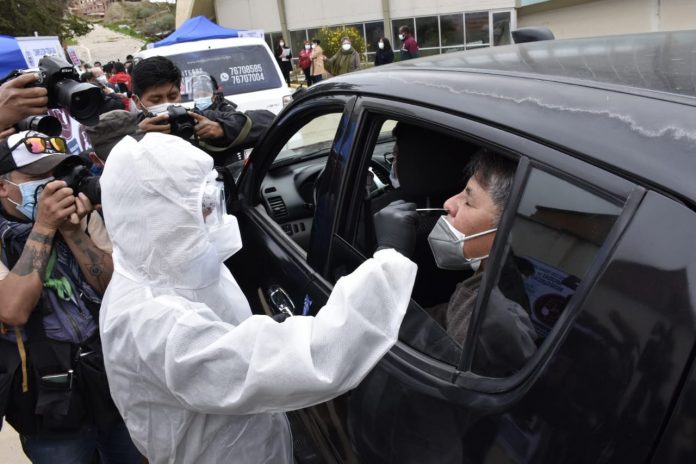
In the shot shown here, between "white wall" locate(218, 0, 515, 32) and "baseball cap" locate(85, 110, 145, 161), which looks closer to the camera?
"baseball cap" locate(85, 110, 145, 161)

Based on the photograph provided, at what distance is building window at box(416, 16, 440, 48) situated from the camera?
1970 cm

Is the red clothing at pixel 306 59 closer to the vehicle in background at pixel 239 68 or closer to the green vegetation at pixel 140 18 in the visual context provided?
the vehicle in background at pixel 239 68

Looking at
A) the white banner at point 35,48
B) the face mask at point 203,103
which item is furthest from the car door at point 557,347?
the white banner at point 35,48

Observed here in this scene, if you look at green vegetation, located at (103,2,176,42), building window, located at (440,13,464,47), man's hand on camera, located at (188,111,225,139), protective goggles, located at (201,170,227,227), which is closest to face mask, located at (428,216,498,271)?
protective goggles, located at (201,170,227,227)

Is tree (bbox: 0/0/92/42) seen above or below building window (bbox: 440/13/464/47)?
above

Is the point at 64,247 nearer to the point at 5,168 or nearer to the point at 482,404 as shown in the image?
the point at 5,168

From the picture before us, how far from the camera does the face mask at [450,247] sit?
4.47 feet

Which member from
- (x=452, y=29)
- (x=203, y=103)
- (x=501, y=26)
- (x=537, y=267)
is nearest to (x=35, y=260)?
(x=537, y=267)

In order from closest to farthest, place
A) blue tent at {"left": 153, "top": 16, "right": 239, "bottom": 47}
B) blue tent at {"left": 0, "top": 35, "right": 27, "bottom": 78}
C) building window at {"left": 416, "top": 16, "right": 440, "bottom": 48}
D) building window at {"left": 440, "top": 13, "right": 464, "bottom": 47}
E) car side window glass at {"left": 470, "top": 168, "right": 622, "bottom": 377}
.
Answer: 1. car side window glass at {"left": 470, "top": 168, "right": 622, "bottom": 377}
2. blue tent at {"left": 0, "top": 35, "right": 27, "bottom": 78}
3. blue tent at {"left": 153, "top": 16, "right": 239, "bottom": 47}
4. building window at {"left": 440, "top": 13, "right": 464, "bottom": 47}
5. building window at {"left": 416, "top": 16, "right": 440, "bottom": 48}

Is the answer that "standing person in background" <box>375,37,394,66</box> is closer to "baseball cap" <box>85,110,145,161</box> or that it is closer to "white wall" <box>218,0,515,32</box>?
"white wall" <box>218,0,515,32</box>

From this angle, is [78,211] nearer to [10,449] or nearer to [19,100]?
[19,100]

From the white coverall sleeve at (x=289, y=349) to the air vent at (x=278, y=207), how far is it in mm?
1370

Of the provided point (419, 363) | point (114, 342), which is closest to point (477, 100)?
point (419, 363)

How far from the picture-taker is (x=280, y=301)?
2008 millimetres
